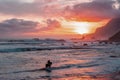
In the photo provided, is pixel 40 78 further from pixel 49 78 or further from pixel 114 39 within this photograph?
pixel 114 39

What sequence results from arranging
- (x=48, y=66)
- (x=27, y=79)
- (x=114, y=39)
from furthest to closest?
(x=114, y=39)
(x=48, y=66)
(x=27, y=79)

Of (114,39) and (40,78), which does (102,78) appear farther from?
(114,39)

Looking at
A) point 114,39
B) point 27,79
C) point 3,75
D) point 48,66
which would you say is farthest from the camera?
point 114,39

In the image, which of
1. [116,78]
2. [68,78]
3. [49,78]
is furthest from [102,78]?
[49,78]

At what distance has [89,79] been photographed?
20109 millimetres

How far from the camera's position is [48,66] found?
1037 inches

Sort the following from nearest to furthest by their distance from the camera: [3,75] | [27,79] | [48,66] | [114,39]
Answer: [27,79], [3,75], [48,66], [114,39]

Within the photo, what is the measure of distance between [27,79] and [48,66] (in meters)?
6.91

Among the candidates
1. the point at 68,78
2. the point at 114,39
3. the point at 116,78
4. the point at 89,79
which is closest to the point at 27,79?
the point at 68,78

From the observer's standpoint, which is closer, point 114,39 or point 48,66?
point 48,66

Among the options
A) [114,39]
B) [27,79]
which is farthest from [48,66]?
[114,39]

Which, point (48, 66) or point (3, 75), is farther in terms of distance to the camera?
point (48, 66)

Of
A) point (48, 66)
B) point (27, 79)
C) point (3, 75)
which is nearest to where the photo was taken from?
point (27, 79)

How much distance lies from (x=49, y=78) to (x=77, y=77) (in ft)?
7.08
